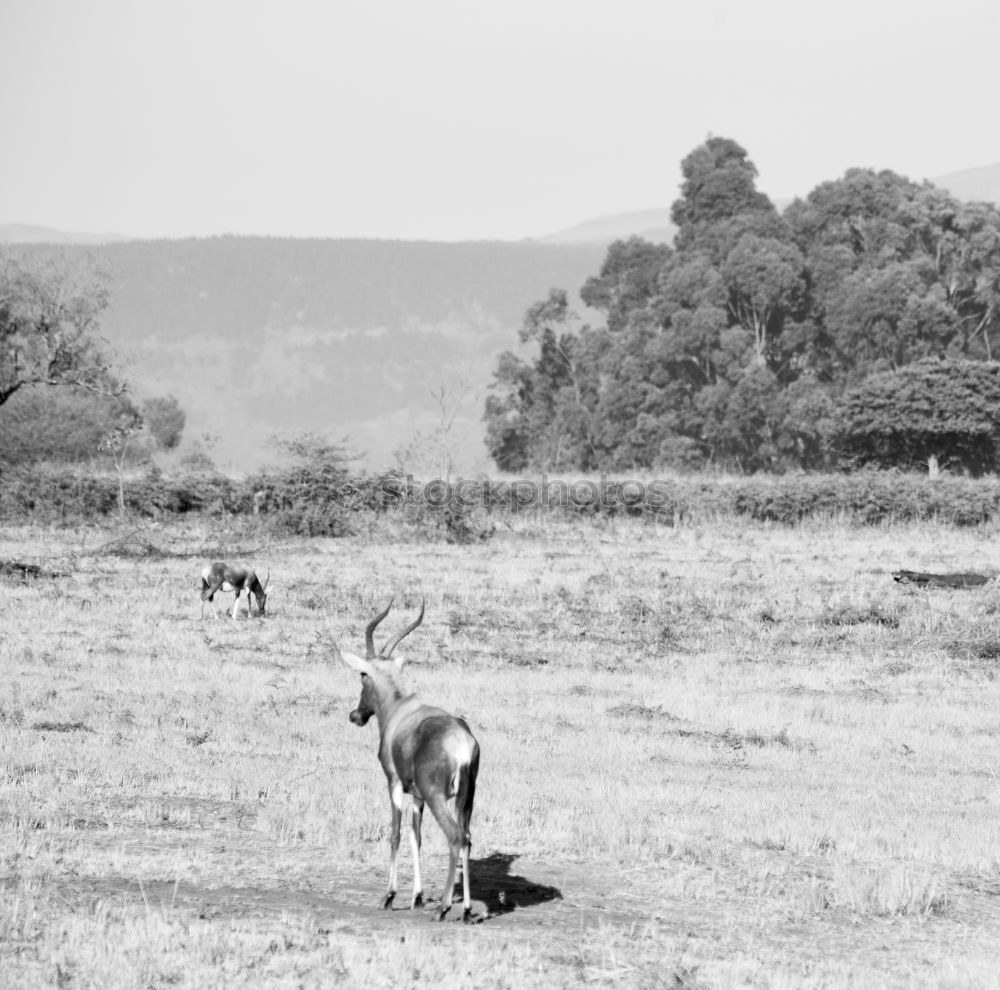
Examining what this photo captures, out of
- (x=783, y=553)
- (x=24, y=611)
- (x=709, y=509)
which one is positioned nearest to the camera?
(x=24, y=611)

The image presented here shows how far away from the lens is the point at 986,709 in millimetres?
19641

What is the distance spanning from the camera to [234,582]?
26.4 m

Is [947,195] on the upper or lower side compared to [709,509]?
upper

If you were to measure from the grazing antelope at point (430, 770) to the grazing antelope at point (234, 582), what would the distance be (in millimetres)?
16264

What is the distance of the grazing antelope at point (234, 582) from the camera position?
2622 cm

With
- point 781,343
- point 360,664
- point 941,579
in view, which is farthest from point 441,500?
point 360,664

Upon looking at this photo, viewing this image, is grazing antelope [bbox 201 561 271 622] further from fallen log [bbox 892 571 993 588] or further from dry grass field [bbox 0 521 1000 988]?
fallen log [bbox 892 571 993 588]

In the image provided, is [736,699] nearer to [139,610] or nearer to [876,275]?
[139,610]

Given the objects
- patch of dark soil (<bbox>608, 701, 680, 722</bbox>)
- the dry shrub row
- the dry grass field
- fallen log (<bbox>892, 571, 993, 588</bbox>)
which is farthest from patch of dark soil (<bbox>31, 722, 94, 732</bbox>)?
the dry shrub row

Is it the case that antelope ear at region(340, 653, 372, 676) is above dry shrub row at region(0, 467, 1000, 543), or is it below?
above

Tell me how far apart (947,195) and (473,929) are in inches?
3079

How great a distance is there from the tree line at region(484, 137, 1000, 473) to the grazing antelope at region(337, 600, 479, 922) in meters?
55.7

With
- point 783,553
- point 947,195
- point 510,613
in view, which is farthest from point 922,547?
point 947,195

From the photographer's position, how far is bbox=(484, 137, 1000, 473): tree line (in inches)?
2574
